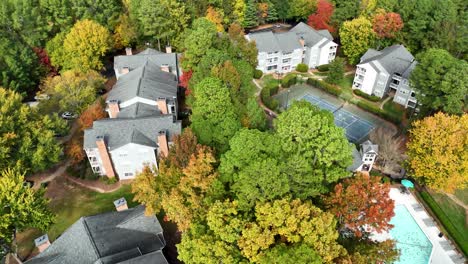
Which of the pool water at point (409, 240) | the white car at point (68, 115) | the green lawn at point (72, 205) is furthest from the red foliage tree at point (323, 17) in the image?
the green lawn at point (72, 205)

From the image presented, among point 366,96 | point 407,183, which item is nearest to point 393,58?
point 366,96

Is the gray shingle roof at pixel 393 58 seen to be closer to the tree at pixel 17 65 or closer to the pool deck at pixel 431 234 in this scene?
the pool deck at pixel 431 234

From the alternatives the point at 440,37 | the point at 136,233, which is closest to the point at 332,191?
the point at 136,233

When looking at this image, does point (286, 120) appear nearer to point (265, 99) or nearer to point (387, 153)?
point (387, 153)

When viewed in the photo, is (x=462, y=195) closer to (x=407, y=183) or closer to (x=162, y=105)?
(x=407, y=183)


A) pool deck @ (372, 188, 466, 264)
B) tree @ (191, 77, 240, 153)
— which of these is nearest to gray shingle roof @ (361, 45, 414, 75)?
pool deck @ (372, 188, 466, 264)
